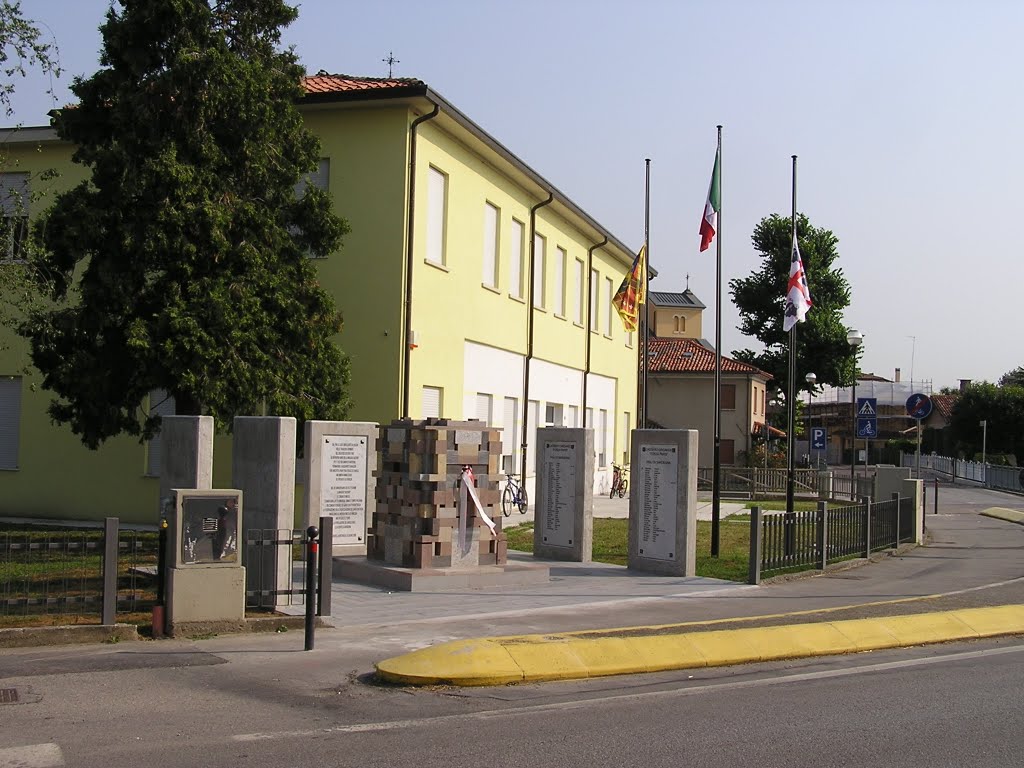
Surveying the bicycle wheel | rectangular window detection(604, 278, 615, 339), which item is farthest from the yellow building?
rectangular window detection(604, 278, 615, 339)

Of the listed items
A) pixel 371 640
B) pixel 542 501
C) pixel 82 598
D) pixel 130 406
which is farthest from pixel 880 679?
pixel 130 406

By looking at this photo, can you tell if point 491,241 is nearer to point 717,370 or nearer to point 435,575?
point 717,370

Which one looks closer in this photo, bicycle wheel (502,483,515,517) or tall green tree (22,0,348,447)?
tall green tree (22,0,348,447)

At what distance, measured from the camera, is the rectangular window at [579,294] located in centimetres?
3494

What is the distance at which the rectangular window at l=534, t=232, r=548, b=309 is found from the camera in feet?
102

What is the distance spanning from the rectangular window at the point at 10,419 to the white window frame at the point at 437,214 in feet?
32.7

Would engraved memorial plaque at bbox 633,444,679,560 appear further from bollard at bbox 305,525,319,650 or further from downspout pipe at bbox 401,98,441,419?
bollard at bbox 305,525,319,650

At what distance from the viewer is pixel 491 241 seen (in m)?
27.6

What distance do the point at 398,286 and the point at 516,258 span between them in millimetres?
7652

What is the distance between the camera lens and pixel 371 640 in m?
11.0

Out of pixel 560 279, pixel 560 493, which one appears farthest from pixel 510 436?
pixel 560 493

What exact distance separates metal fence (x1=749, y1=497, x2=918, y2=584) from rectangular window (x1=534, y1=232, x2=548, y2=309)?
12974 millimetres

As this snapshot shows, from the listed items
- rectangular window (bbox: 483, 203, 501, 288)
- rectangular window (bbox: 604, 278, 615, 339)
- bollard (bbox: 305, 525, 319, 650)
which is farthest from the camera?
rectangular window (bbox: 604, 278, 615, 339)

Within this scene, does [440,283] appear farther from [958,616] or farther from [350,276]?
[958,616]
